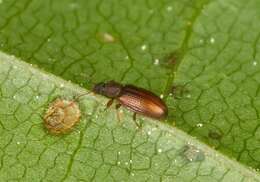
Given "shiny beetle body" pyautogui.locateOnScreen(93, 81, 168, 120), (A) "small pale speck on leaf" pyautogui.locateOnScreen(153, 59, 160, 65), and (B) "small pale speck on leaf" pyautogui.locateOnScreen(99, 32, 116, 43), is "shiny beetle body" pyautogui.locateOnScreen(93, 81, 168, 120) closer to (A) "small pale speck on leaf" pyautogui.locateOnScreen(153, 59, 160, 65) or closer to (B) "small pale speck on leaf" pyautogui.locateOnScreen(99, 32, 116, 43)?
(A) "small pale speck on leaf" pyautogui.locateOnScreen(153, 59, 160, 65)

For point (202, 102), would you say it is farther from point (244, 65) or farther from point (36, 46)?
point (36, 46)

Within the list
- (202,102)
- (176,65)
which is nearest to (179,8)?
(176,65)

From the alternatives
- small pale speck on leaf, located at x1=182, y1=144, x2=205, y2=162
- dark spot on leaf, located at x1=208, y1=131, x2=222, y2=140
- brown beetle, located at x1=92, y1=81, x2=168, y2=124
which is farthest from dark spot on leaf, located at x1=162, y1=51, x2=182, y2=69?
small pale speck on leaf, located at x1=182, y1=144, x2=205, y2=162

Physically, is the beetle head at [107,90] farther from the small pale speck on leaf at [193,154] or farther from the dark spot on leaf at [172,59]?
the small pale speck on leaf at [193,154]

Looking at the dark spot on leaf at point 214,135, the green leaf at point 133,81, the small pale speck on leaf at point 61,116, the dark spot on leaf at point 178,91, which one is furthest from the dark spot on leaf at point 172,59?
the small pale speck on leaf at point 61,116

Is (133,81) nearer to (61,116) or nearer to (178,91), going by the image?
(178,91)

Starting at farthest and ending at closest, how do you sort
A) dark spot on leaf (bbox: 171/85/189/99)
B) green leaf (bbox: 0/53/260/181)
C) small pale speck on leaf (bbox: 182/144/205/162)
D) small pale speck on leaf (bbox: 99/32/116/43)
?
small pale speck on leaf (bbox: 99/32/116/43)
dark spot on leaf (bbox: 171/85/189/99)
small pale speck on leaf (bbox: 182/144/205/162)
green leaf (bbox: 0/53/260/181)

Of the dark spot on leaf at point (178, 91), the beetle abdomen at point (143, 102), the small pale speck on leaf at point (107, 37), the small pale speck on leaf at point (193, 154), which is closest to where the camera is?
the small pale speck on leaf at point (193, 154)

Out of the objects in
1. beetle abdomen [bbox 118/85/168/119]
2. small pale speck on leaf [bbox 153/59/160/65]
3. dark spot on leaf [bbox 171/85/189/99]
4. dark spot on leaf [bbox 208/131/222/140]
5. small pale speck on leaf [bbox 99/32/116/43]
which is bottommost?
dark spot on leaf [bbox 208/131/222/140]
